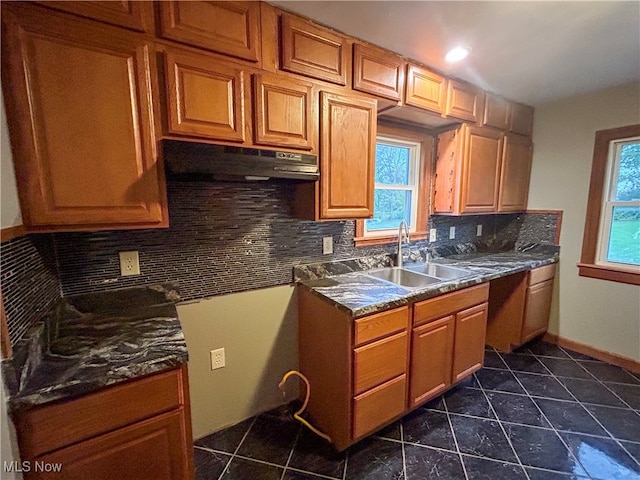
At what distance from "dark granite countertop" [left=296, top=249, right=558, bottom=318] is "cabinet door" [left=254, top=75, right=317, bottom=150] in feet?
2.73

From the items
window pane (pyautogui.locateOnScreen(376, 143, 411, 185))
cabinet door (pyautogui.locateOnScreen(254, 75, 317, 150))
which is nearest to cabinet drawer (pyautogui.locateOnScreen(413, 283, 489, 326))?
window pane (pyautogui.locateOnScreen(376, 143, 411, 185))

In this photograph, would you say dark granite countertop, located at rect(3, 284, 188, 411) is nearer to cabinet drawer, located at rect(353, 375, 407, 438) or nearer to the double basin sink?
cabinet drawer, located at rect(353, 375, 407, 438)

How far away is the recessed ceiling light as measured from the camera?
1739mm

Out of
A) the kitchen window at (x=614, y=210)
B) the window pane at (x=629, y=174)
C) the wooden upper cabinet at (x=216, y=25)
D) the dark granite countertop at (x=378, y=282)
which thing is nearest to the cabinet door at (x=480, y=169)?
the dark granite countertop at (x=378, y=282)

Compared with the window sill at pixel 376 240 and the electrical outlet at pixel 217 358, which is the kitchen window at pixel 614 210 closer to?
the window sill at pixel 376 240

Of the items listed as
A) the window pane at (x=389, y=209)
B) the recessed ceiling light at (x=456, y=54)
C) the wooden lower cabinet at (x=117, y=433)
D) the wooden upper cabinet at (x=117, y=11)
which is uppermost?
the recessed ceiling light at (x=456, y=54)

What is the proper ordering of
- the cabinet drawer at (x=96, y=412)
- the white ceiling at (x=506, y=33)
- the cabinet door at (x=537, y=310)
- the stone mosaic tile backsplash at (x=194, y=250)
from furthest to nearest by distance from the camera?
1. the cabinet door at (x=537, y=310)
2. the white ceiling at (x=506, y=33)
3. the stone mosaic tile backsplash at (x=194, y=250)
4. the cabinet drawer at (x=96, y=412)

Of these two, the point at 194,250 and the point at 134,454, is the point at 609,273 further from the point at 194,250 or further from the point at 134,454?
the point at 134,454

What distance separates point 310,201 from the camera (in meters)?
1.66

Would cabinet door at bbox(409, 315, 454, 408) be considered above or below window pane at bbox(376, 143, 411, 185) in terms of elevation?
below

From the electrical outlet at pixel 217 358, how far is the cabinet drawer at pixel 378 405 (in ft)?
2.64

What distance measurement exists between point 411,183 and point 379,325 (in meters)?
1.47

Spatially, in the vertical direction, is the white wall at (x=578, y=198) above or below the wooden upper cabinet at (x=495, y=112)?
below

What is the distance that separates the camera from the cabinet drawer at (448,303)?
68.2 inches
